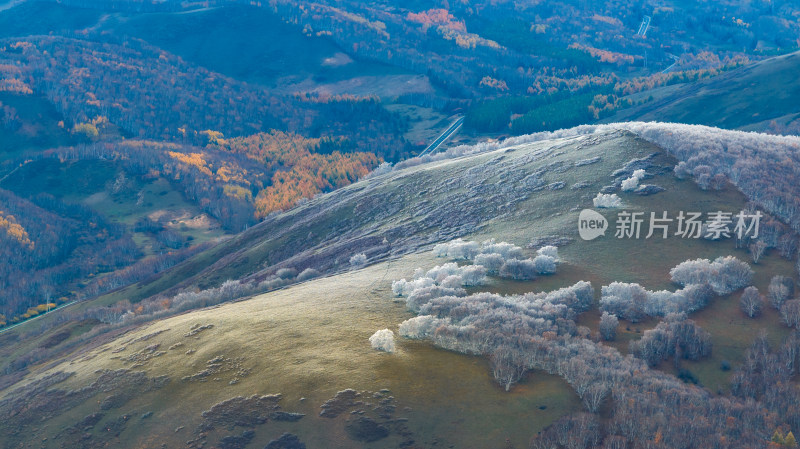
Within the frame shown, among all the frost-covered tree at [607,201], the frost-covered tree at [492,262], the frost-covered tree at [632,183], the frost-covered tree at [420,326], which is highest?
the frost-covered tree at [632,183]

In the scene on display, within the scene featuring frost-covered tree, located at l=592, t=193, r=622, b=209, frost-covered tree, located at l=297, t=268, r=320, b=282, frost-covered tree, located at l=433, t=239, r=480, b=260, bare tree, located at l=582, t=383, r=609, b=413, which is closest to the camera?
bare tree, located at l=582, t=383, r=609, b=413

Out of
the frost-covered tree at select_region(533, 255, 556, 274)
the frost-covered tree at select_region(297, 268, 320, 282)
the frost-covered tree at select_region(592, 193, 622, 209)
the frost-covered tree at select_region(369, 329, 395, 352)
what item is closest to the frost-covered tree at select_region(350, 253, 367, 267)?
the frost-covered tree at select_region(297, 268, 320, 282)

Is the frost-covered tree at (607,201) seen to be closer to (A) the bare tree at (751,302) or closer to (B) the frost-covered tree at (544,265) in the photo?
(B) the frost-covered tree at (544,265)

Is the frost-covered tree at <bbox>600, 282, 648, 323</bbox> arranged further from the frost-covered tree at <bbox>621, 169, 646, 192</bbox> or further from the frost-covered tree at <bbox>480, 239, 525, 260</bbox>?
the frost-covered tree at <bbox>621, 169, 646, 192</bbox>

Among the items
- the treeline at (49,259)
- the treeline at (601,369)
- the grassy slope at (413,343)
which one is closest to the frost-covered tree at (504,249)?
the grassy slope at (413,343)

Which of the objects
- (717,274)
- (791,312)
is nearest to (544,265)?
(717,274)

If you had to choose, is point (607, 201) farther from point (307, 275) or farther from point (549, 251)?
point (307, 275)
